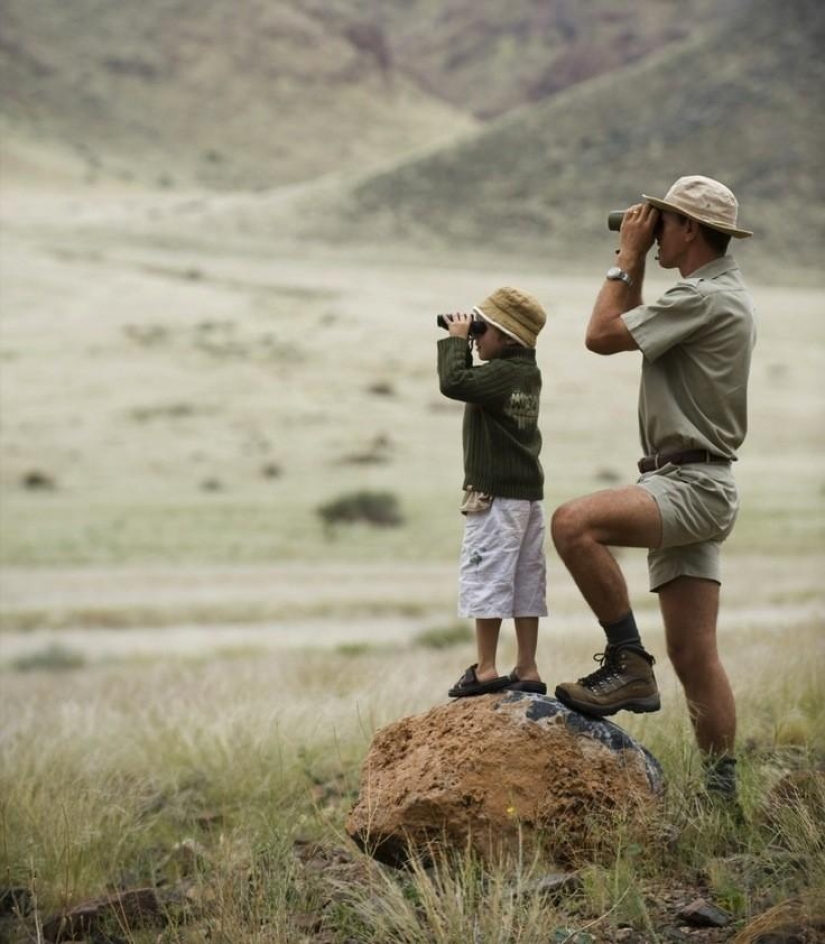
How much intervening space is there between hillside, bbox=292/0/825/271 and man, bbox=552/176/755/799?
5871 centimetres

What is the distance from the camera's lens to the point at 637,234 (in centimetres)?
507

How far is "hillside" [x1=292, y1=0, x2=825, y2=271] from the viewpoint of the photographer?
218ft

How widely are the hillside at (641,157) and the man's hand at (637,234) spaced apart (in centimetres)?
5873

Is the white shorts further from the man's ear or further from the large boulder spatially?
the man's ear

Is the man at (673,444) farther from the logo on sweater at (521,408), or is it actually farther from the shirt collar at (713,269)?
the logo on sweater at (521,408)

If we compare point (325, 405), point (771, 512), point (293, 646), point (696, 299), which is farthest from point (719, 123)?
point (696, 299)

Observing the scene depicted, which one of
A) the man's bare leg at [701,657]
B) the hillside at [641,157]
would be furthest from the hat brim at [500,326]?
the hillside at [641,157]

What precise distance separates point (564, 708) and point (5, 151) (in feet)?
300

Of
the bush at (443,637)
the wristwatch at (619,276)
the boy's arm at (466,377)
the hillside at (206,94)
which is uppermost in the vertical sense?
the hillside at (206,94)

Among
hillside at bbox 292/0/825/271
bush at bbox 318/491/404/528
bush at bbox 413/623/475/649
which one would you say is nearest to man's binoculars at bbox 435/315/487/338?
bush at bbox 413/623/475/649

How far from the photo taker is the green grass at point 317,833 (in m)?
4.45

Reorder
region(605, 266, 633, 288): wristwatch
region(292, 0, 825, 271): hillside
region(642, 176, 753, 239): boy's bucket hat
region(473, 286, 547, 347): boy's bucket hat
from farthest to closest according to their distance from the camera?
region(292, 0, 825, 271): hillside < region(473, 286, 547, 347): boy's bucket hat < region(642, 176, 753, 239): boy's bucket hat < region(605, 266, 633, 288): wristwatch

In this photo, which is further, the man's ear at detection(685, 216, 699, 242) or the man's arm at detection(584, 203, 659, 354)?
the man's ear at detection(685, 216, 699, 242)

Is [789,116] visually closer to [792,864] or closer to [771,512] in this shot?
[771,512]
